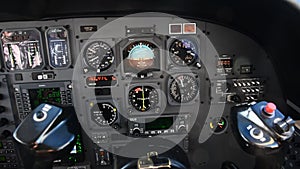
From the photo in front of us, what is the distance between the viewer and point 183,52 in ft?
9.84

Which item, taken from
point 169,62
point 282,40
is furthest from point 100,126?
point 282,40

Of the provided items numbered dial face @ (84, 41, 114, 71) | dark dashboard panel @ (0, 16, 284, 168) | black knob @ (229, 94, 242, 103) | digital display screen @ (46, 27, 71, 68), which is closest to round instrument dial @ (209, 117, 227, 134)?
dark dashboard panel @ (0, 16, 284, 168)

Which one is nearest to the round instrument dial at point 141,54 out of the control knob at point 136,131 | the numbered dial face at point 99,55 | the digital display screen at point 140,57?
the digital display screen at point 140,57

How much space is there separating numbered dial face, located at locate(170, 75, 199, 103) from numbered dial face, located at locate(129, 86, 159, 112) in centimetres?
16

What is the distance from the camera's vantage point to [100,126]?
3.17m

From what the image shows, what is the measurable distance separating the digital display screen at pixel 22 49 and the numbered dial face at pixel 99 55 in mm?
391

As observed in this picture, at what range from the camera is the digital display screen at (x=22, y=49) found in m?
2.90

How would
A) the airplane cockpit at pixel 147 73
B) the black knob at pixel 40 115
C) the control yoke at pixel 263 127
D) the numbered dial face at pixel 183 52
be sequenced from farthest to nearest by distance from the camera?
the numbered dial face at pixel 183 52 → the airplane cockpit at pixel 147 73 → the black knob at pixel 40 115 → the control yoke at pixel 263 127

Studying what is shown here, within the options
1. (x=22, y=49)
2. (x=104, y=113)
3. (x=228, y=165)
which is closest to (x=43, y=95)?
(x=22, y=49)

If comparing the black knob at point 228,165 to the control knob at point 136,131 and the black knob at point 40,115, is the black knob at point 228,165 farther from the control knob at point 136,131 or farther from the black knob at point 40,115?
the black knob at point 40,115

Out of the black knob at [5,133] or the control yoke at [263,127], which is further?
the black knob at [5,133]

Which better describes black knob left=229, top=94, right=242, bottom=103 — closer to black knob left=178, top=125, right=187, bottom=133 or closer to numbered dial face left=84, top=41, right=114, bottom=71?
black knob left=178, top=125, right=187, bottom=133

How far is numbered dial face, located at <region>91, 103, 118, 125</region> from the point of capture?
123 inches

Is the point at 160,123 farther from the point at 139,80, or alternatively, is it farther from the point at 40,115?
the point at 40,115
